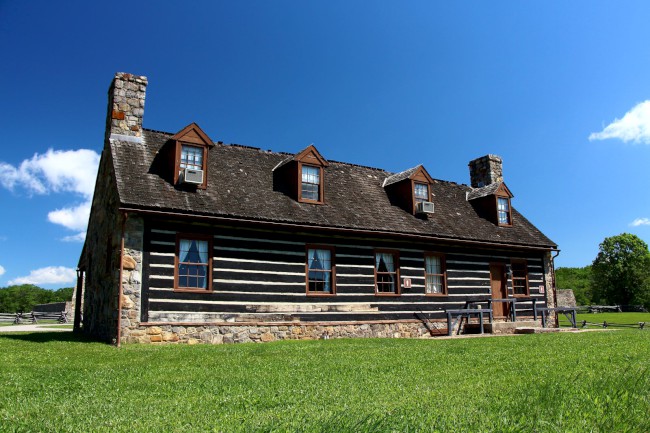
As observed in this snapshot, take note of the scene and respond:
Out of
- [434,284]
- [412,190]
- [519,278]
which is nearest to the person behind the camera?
[434,284]

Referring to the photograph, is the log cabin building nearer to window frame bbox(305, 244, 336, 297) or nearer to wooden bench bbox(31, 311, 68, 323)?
window frame bbox(305, 244, 336, 297)

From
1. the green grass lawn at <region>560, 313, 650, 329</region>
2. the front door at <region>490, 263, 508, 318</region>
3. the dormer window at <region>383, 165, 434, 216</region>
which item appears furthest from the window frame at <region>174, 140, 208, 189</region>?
the green grass lawn at <region>560, 313, 650, 329</region>

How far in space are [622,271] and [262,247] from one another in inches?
2482

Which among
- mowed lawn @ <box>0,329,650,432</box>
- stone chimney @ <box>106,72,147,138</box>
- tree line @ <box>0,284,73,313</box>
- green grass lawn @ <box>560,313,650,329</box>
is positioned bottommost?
green grass lawn @ <box>560,313,650,329</box>

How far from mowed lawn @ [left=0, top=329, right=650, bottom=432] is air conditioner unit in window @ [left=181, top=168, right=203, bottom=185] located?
6.26 metres

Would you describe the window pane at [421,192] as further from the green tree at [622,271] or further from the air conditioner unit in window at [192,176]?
the green tree at [622,271]

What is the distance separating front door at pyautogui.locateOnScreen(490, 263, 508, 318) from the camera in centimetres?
2202

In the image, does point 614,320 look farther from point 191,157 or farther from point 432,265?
point 191,157

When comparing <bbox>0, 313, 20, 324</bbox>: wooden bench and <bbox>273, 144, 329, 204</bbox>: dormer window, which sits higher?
<bbox>273, 144, 329, 204</bbox>: dormer window

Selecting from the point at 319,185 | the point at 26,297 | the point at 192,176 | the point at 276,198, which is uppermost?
the point at 319,185

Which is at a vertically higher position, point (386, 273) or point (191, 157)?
point (191, 157)

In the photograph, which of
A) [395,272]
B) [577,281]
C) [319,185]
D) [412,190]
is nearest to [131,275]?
[319,185]

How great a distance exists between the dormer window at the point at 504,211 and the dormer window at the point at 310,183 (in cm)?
932

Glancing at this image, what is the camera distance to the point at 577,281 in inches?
3797
